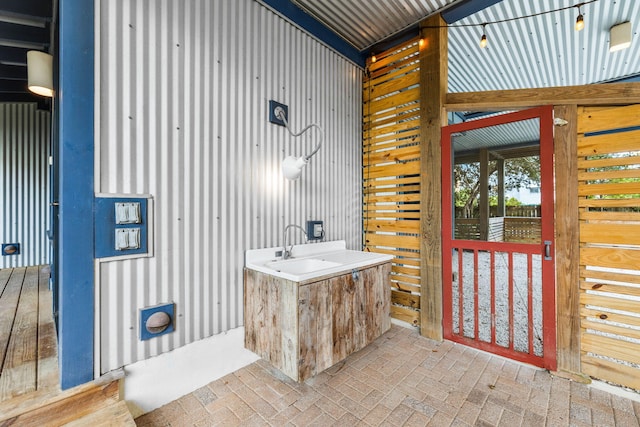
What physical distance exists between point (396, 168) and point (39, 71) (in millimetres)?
3252

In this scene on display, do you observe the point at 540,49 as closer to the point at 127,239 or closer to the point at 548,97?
the point at 548,97

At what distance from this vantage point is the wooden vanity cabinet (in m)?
1.71

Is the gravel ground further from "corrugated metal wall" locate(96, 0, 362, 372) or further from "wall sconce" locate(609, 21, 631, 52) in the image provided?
"wall sconce" locate(609, 21, 631, 52)

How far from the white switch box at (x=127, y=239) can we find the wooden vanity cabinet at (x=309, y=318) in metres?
0.79

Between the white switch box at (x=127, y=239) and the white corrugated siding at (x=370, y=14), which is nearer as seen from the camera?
the white switch box at (x=127, y=239)

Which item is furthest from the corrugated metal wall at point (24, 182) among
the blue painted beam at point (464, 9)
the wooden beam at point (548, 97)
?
the wooden beam at point (548, 97)

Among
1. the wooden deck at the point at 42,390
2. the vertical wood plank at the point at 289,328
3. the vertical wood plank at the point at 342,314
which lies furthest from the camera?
the vertical wood plank at the point at 342,314

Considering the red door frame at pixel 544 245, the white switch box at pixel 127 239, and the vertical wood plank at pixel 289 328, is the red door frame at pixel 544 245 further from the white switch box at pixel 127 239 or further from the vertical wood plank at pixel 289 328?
the white switch box at pixel 127 239

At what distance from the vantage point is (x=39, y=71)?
2170 millimetres

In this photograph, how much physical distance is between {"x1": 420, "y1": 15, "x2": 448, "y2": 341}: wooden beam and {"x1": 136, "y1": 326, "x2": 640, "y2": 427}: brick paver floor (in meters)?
0.50

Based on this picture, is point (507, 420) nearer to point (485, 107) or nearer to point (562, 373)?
point (562, 373)

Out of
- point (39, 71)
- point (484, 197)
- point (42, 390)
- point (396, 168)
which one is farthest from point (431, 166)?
point (39, 71)

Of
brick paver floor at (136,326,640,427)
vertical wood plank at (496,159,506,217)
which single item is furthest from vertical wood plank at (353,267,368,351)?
vertical wood plank at (496,159,506,217)

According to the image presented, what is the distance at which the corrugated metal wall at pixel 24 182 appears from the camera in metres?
3.80
